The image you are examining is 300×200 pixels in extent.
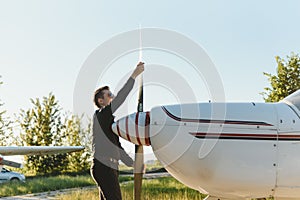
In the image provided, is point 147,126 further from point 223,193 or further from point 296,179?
point 296,179

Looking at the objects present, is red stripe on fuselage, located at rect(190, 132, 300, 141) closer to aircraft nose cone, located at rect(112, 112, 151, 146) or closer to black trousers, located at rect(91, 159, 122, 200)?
aircraft nose cone, located at rect(112, 112, 151, 146)

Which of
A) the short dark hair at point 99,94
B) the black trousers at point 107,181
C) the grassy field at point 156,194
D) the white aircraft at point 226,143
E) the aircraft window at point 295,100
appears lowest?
the grassy field at point 156,194

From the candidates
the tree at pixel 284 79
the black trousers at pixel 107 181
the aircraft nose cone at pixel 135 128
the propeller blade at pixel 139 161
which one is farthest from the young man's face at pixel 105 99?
the tree at pixel 284 79

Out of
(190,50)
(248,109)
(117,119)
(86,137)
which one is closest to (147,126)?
(117,119)

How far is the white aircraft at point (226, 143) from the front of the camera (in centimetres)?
423

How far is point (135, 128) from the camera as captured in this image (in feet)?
13.9

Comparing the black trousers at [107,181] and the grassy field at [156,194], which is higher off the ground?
the black trousers at [107,181]

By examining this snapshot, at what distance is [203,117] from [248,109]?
50cm

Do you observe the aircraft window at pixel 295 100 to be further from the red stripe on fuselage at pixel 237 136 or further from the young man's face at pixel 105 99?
the young man's face at pixel 105 99

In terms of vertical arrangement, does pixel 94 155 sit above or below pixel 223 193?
above

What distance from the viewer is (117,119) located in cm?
442

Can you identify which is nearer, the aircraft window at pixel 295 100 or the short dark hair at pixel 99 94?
the aircraft window at pixel 295 100

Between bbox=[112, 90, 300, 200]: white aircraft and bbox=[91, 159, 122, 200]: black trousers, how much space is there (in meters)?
0.45

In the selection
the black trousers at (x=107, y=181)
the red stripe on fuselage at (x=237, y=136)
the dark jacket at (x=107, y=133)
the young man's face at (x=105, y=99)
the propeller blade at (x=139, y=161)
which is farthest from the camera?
the young man's face at (x=105, y=99)
